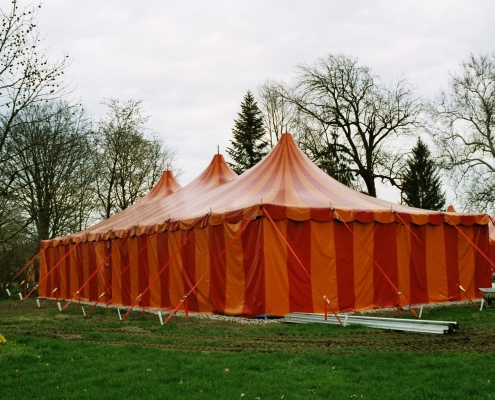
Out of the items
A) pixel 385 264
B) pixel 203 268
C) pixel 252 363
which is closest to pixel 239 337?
pixel 252 363

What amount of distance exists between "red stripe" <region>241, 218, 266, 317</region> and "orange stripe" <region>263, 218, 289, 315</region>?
8 cm

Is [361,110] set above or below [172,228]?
above

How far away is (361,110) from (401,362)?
20510 millimetres

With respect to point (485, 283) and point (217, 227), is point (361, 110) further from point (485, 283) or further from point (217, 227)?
point (217, 227)

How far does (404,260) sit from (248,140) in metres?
22.3

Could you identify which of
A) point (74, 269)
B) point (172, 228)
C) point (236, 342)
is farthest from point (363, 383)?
point (74, 269)

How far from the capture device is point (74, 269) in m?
16.5

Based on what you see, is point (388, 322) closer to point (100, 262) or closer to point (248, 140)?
point (100, 262)

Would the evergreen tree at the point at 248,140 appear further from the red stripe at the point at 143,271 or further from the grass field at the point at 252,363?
the grass field at the point at 252,363

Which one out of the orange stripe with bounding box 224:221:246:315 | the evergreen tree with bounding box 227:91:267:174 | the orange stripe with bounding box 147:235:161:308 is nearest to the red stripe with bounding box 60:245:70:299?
the orange stripe with bounding box 147:235:161:308

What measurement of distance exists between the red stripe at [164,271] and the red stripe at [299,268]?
3240 millimetres

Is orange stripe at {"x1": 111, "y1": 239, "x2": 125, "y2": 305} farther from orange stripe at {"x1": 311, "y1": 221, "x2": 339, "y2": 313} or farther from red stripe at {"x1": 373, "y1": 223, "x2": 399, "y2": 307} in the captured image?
red stripe at {"x1": 373, "y1": 223, "x2": 399, "y2": 307}

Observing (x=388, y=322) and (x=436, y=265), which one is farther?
(x=436, y=265)

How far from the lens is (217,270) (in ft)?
33.7
